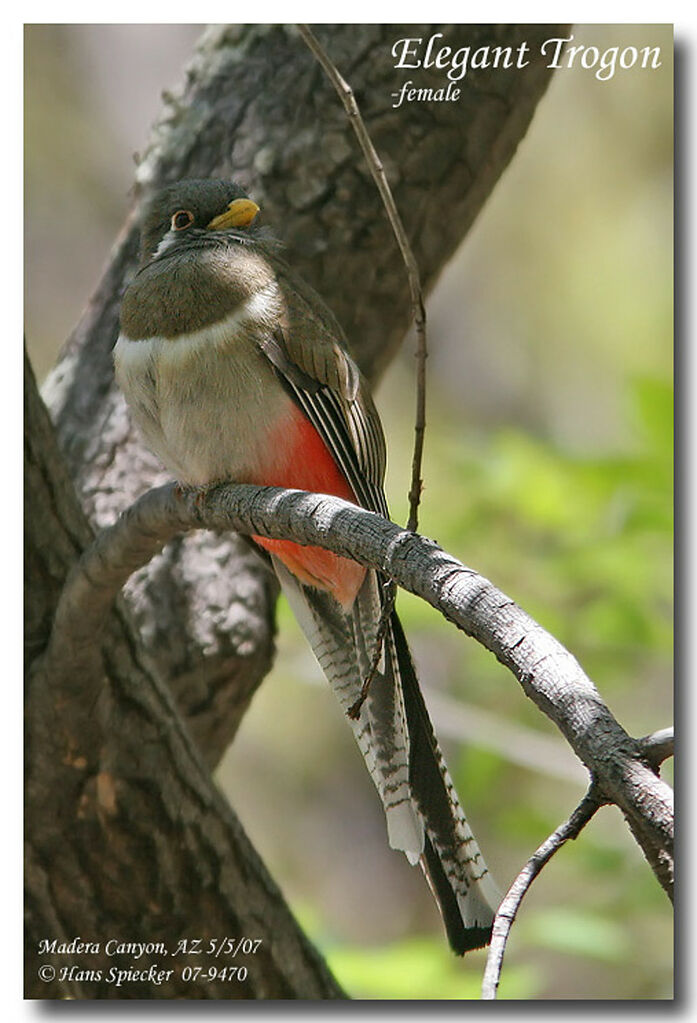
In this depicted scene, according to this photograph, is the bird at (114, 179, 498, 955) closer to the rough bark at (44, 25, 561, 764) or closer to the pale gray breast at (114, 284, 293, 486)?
the pale gray breast at (114, 284, 293, 486)

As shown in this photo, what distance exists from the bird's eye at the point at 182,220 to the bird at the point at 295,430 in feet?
0.07

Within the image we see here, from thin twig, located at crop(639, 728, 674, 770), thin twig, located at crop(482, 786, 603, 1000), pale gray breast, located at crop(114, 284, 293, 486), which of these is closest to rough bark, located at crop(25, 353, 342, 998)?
pale gray breast, located at crop(114, 284, 293, 486)

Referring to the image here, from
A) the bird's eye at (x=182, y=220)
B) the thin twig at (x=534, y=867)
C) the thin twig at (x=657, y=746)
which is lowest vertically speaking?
the thin twig at (x=534, y=867)

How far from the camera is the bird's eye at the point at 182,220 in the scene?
2.51 m

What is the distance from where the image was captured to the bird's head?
2486mm

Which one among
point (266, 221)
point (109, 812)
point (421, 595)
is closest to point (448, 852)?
point (109, 812)

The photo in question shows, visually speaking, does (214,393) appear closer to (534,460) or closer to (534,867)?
(534,867)

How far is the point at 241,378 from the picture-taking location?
2244 millimetres

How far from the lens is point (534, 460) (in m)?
3.24

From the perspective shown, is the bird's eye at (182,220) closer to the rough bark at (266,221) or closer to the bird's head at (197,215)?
the bird's head at (197,215)

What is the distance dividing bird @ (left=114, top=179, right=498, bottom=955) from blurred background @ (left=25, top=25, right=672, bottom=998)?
0.34m

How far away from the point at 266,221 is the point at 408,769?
51.6 inches

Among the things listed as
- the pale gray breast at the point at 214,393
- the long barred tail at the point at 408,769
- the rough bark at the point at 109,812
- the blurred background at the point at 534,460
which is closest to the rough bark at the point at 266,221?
the blurred background at the point at 534,460

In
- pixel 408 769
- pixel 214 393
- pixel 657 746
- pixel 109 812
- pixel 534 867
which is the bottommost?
pixel 109 812
